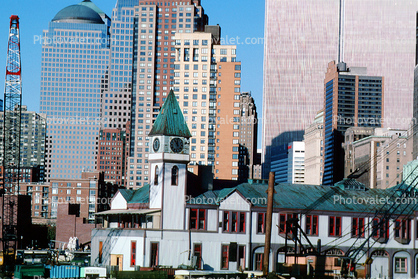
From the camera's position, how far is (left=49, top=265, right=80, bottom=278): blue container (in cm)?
8206

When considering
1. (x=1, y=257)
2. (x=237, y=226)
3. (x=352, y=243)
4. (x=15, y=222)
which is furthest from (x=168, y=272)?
(x=15, y=222)

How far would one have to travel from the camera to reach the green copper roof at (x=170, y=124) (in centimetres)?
9394

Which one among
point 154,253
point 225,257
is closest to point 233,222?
point 225,257

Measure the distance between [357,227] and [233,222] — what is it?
57.6ft

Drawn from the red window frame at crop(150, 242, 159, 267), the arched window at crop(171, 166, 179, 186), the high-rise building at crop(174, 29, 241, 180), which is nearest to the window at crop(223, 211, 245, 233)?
the arched window at crop(171, 166, 179, 186)

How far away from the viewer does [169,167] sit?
92875mm

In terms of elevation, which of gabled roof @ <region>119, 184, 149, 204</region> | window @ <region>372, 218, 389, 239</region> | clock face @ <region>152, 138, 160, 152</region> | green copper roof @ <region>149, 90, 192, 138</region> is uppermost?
green copper roof @ <region>149, 90, 192, 138</region>

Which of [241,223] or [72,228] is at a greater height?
[241,223]

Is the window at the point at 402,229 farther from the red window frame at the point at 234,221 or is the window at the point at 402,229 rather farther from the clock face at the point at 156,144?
the clock face at the point at 156,144

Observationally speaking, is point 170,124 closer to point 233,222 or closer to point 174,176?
point 174,176

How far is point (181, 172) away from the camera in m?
93.2

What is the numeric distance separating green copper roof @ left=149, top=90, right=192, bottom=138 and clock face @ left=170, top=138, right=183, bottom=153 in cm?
76

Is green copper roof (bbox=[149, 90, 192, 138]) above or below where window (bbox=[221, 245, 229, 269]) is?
above

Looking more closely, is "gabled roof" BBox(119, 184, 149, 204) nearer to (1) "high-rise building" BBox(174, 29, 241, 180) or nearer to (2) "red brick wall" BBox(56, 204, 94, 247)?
(2) "red brick wall" BBox(56, 204, 94, 247)
